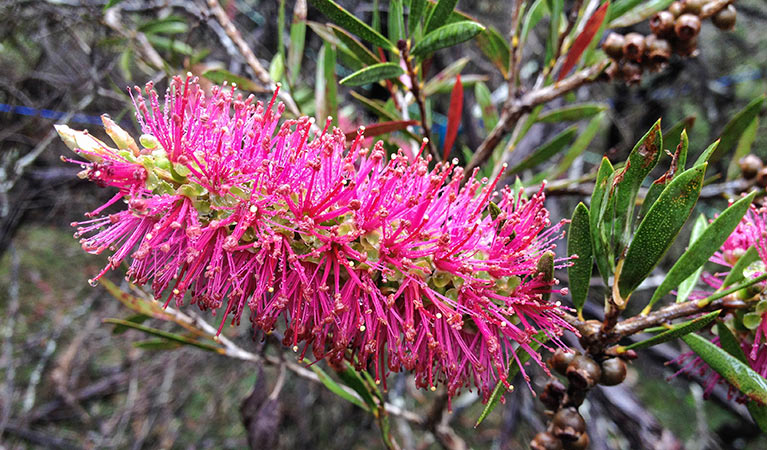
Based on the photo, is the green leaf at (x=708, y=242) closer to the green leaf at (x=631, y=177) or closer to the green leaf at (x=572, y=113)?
the green leaf at (x=631, y=177)

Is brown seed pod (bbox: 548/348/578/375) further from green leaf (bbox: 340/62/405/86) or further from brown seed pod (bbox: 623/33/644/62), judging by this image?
brown seed pod (bbox: 623/33/644/62)

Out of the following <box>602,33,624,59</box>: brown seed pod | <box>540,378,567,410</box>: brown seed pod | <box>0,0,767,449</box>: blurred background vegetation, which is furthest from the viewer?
<box>0,0,767,449</box>: blurred background vegetation

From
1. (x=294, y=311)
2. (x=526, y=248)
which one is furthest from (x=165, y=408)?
(x=526, y=248)

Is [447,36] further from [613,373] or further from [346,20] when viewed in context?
[613,373]

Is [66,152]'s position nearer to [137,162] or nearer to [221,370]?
[221,370]

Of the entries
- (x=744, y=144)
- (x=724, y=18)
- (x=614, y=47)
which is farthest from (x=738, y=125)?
(x=614, y=47)

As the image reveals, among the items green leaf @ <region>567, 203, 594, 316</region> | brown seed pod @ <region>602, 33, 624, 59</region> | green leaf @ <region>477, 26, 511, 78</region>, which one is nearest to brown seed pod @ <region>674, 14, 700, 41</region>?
brown seed pod @ <region>602, 33, 624, 59</region>
